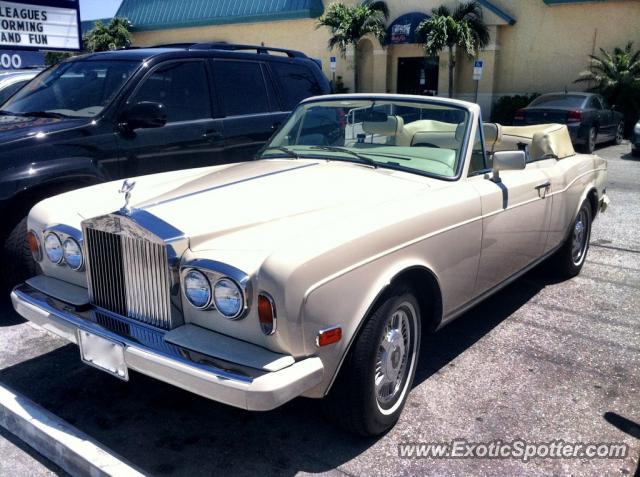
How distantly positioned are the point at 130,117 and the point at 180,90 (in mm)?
818

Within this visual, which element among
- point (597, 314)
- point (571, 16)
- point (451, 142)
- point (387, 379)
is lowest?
point (597, 314)

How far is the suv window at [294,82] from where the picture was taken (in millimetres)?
6906

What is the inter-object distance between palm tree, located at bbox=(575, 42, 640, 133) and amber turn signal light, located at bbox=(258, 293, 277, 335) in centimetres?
2087

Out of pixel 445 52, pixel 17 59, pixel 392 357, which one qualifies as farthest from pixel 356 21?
pixel 392 357

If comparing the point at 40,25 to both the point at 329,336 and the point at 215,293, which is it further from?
the point at 329,336

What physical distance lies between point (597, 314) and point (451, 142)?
6.60 ft

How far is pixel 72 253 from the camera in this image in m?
3.42

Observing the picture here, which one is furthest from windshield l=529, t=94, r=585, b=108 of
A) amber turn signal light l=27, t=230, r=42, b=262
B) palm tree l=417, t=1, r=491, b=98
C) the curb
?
the curb

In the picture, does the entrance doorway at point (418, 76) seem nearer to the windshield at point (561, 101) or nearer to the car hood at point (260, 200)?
the windshield at point (561, 101)

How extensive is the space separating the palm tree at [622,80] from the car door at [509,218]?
1798cm

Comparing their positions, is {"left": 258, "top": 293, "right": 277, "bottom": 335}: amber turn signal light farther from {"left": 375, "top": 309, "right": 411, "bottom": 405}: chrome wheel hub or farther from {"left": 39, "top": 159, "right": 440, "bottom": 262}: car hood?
{"left": 375, "top": 309, "right": 411, "bottom": 405}: chrome wheel hub

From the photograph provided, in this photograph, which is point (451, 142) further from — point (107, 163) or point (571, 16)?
point (571, 16)

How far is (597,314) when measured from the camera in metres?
4.96

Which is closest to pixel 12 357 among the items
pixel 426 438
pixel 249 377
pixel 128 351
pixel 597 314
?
pixel 128 351
